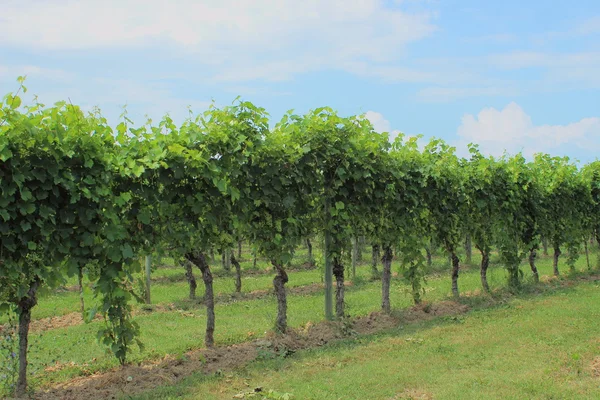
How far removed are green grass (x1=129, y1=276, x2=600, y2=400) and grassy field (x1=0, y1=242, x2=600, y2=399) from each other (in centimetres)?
2

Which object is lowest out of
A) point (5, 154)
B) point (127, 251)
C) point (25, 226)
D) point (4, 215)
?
point (127, 251)

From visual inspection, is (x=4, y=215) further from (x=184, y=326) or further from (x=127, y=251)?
(x=184, y=326)

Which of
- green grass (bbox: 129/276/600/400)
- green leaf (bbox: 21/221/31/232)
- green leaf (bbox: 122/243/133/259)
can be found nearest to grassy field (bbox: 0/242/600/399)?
green grass (bbox: 129/276/600/400)

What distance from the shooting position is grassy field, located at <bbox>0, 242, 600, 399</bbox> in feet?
20.8

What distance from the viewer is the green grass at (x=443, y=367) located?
6023 millimetres

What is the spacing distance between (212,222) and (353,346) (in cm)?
285

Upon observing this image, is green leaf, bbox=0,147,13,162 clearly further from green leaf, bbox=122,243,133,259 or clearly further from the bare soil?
the bare soil

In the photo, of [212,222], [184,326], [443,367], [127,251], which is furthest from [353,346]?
[184,326]

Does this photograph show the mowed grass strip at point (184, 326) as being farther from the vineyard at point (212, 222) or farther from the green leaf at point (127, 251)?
the green leaf at point (127, 251)

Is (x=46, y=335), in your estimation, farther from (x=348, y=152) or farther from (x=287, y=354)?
(x=348, y=152)

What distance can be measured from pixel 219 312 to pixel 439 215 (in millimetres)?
5467

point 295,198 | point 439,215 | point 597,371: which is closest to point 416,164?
point 439,215

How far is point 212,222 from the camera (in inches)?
299

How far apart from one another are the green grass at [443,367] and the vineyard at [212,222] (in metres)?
0.55
